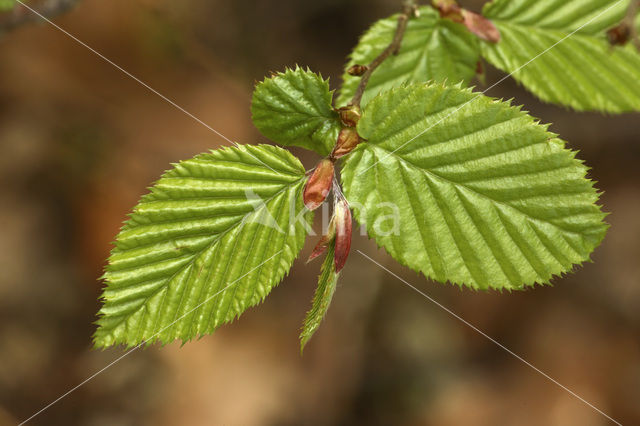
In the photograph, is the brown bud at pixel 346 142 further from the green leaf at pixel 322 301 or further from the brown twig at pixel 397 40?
the green leaf at pixel 322 301

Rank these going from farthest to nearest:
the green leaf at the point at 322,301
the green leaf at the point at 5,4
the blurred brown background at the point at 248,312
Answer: the blurred brown background at the point at 248,312 → the green leaf at the point at 5,4 → the green leaf at the point at 322,301

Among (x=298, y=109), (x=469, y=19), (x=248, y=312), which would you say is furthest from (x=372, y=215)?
(x=248, y=312)

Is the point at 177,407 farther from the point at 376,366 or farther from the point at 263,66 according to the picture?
the point at 263,66

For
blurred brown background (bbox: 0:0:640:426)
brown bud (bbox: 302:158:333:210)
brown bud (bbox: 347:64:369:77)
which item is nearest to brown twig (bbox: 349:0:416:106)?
Answer: brown bud (bbox: 347:64:369:77)

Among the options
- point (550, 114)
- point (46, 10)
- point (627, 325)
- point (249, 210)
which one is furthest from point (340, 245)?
point (627, 325)

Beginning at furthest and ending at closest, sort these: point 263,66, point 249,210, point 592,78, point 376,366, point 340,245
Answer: point 263,66, point 376,366, point 592,78, point 249,210, point 340,245

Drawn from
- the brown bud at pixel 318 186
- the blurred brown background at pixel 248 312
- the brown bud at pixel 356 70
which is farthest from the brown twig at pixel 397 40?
the blurred brown background at pixel 248 312
